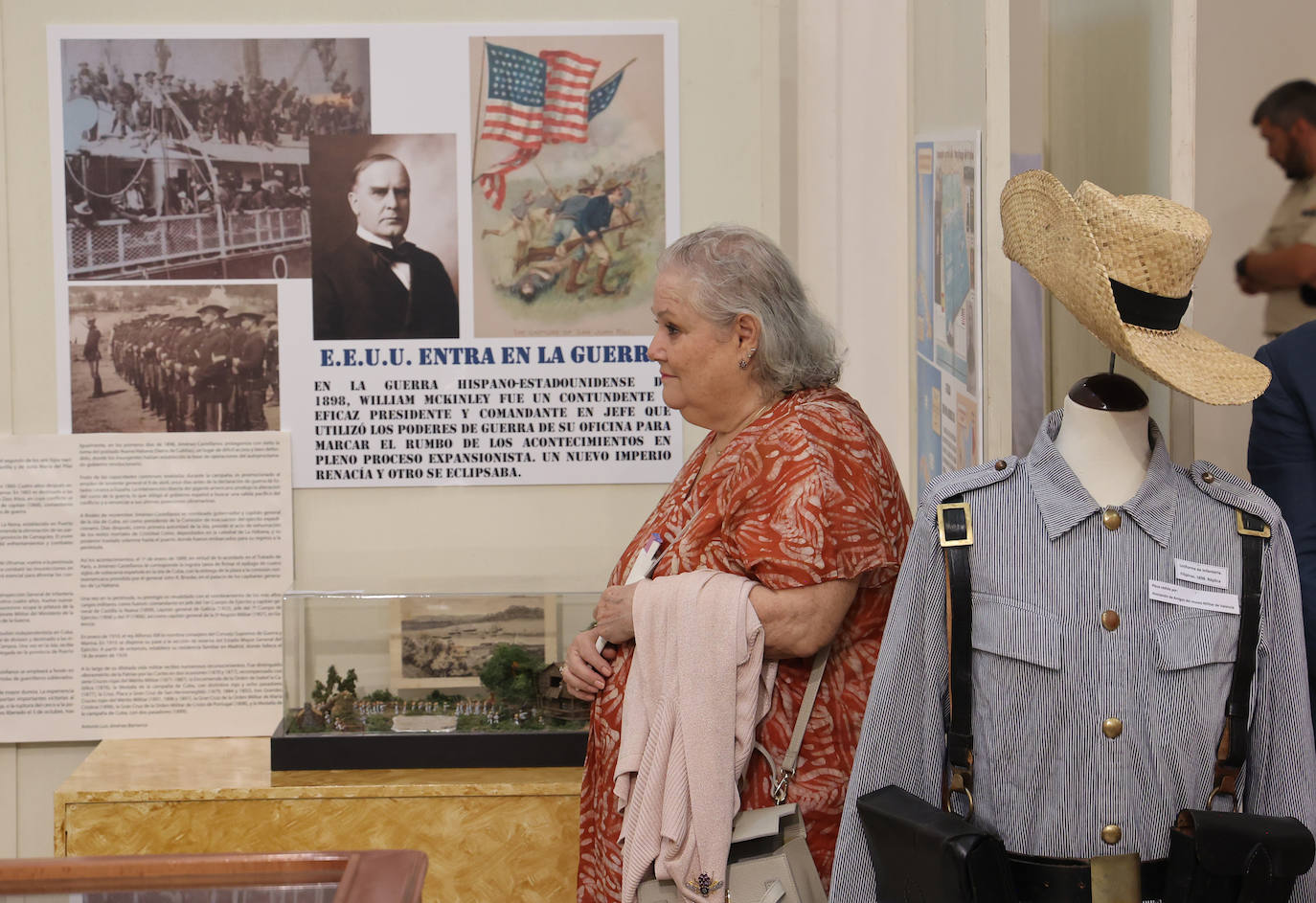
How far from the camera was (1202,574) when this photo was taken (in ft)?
5.61

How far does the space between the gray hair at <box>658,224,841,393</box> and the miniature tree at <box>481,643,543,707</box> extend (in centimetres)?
136

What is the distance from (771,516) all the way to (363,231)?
75.9 inches

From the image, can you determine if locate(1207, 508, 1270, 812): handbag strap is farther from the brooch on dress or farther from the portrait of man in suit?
the portrait of man in suit

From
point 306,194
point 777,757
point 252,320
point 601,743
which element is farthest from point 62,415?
point 777,757

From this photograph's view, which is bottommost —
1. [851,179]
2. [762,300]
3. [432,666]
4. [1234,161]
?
[432,666]

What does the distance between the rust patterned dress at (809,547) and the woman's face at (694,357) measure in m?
0.09

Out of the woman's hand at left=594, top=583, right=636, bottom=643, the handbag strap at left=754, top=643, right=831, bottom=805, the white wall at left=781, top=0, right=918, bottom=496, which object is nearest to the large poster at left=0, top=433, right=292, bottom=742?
the woman's hand at left=594, top=583, right=636, bottom=643

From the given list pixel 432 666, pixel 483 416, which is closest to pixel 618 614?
pixel 432 666

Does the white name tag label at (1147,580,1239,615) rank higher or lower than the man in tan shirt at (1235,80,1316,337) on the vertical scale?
lower

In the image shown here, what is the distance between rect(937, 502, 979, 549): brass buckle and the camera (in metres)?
1.78

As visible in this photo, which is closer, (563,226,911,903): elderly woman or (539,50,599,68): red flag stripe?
(563,226,911,903): elderly woman

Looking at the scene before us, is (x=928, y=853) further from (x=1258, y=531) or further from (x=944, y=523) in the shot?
(x=1258, y=531)

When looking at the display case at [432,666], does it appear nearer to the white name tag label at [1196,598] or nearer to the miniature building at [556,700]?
the miniature building at [556,700]

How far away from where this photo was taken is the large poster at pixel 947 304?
2574 millimetres
